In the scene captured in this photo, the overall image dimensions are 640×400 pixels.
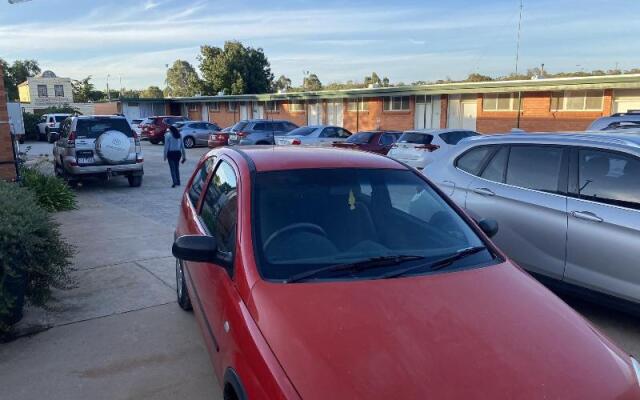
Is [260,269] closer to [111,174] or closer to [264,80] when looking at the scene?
[111,174]

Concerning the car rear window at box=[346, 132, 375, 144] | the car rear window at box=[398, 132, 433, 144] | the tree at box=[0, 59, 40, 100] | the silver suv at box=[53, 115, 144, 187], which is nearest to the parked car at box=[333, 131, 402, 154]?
the car rear window at box=[346, 132, 375, 144]

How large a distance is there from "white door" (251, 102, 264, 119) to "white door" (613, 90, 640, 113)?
929 inches

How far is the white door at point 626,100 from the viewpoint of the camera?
18.9 meters

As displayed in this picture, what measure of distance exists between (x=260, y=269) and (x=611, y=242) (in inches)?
121

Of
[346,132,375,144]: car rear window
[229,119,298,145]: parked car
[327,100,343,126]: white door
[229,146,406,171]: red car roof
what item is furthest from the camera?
[327,100,343,126]: white door

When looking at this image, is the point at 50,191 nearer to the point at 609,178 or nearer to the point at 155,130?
the point at 609,178

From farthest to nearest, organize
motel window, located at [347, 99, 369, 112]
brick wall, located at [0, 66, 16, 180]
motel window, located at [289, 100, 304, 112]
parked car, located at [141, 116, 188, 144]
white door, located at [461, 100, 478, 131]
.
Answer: motel window, located at [289, 100, 304, 112] < parked car, located at [141, 116, 188, 144] < motel window, located at [347, 99, 369, 112] < white door, located at [461, 100, 478, 131] < brick wall, located at [0, 66, 16, 180]

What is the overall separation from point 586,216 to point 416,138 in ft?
34.2

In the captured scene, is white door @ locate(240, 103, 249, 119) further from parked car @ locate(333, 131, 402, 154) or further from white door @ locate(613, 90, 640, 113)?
white door @ locate(613, 90, 640, 113)

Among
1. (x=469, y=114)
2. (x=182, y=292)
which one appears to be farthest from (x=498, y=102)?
(x=182, y=292)

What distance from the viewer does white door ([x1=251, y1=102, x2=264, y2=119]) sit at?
37.0m

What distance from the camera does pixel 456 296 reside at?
7.65 ft

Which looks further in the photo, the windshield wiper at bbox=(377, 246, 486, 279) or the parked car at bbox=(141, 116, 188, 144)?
the parked car at bbox=(141, 116, 188, 144)

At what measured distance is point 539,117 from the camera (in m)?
21.8
